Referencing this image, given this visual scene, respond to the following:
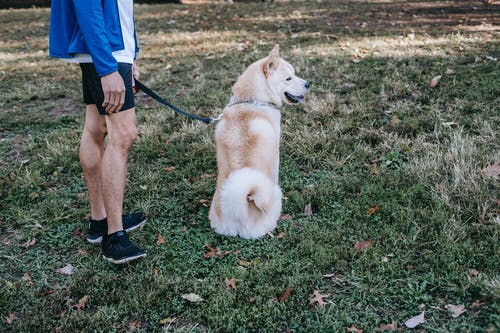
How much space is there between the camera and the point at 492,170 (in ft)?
12.3

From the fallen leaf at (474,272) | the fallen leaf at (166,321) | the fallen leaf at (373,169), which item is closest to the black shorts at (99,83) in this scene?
the fallen leaf at (166,321)

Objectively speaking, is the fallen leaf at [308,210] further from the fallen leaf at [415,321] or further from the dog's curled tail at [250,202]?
the fallen leaf at [415,321]

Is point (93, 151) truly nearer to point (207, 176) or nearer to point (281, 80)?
point (207, 176)

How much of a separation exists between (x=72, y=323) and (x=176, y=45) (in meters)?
7.17

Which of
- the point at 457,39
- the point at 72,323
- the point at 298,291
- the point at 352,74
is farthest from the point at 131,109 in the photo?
the point at 457,39

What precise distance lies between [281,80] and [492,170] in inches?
76.5

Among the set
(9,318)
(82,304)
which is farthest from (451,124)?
(9,318)

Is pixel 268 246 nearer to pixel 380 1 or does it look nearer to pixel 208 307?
pixel 208 307

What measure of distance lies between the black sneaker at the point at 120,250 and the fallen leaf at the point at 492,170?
2851 mm

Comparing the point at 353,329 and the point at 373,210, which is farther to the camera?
the point at 373,210

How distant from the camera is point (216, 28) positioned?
1016 cm

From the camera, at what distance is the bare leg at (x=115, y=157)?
2.88 metres

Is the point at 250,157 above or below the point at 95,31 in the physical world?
below

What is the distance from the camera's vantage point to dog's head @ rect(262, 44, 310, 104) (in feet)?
12.0
